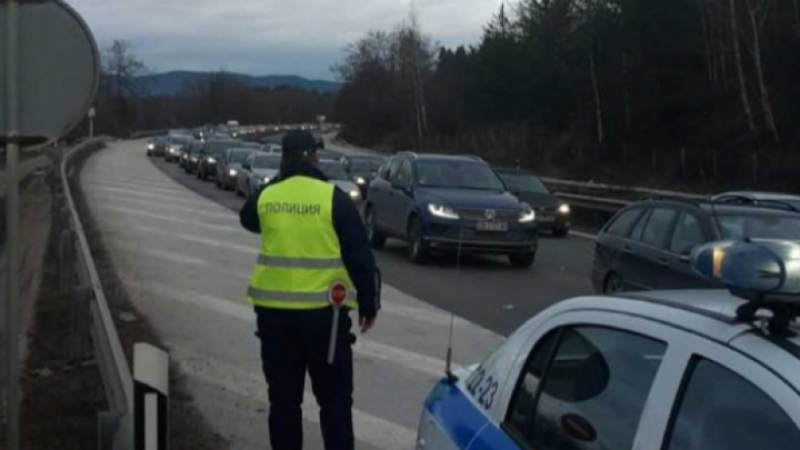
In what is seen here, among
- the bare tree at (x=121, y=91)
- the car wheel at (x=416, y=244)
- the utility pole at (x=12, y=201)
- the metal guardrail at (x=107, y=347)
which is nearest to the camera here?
the metal guardrail at (x=107, y=347)

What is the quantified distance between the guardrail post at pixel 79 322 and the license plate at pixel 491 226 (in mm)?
10352

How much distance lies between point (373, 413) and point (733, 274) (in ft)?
21.8

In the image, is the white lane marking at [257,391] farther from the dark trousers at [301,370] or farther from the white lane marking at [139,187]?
the white lane marking at [139,187]

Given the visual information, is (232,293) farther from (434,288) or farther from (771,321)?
(771,321)

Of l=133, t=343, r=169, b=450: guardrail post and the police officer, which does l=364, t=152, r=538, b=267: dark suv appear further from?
l=133, t=343, r=169, b=450: guardrail post

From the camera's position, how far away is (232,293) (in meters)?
16.9

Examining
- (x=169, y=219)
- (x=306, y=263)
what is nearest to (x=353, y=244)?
(x=306, y=263)

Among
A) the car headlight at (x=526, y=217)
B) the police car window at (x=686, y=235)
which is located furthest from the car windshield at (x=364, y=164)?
the police car window at (x=686, y=235)

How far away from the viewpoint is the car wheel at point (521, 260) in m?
21.8

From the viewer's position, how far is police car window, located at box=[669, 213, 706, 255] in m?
13.6

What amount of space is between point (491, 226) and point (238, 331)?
8.12m

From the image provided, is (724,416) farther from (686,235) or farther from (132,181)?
(132,181)

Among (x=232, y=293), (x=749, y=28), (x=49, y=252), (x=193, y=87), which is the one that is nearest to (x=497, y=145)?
(x=749, y=28)

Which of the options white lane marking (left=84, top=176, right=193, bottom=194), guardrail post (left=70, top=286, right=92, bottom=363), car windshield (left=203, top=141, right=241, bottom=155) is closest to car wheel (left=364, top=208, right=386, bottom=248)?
guardrail post (left=70, top=286, right=92, bottom=363)
